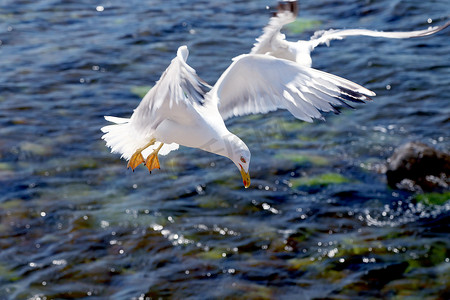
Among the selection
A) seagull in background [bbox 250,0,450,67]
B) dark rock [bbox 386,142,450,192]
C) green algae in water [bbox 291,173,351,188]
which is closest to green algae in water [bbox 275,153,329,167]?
green algae in water [bbox 291,173,351,188]

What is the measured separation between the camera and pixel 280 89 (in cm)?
614

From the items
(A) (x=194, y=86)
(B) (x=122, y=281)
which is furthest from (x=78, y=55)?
(A) (x=194, y=86)

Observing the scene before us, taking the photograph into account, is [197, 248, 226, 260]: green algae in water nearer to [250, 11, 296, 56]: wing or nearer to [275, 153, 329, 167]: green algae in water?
[275, 153, 329, 167]: green algae in water

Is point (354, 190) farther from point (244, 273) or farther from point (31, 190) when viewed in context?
point (31, 190)

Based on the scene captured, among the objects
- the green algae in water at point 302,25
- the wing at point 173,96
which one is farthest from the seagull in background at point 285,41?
the green algae in water at point 302,25

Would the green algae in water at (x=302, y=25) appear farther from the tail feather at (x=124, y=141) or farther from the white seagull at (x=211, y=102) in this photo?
the tail feather at (x=124, y=141)

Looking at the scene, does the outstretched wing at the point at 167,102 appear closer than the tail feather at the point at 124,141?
Yes

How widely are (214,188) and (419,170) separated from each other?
103 inches

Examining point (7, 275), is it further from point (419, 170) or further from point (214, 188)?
point (419, 170)

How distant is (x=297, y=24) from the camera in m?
15.1

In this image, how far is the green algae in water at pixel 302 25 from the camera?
581 inches

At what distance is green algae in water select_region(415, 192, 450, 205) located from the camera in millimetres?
9578

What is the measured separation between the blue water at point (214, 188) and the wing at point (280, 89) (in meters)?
2.57

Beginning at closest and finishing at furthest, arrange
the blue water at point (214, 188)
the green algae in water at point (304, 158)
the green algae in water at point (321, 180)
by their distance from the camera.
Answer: the blue water at point (214, 188), the green algae in water at point (321, 180), the green algae in water at point (304, 158)
